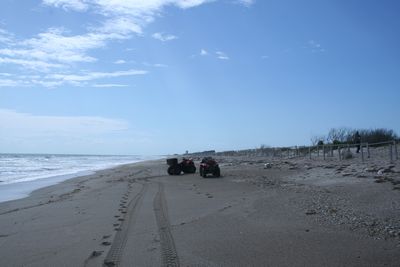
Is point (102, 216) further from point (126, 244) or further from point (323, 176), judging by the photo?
point (323, 176)

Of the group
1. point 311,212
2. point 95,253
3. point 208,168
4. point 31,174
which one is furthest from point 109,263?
point 31,174

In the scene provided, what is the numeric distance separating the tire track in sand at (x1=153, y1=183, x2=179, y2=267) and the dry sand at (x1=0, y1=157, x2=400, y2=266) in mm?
16

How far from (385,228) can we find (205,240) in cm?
316

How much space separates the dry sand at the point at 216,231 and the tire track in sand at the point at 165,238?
16mm

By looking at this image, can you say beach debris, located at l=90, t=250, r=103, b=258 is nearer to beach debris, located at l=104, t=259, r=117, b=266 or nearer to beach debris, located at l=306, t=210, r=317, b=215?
beach debris, located at l=104, t=259, r=117, b=266

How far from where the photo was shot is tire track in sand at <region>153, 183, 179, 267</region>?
21.3 ft

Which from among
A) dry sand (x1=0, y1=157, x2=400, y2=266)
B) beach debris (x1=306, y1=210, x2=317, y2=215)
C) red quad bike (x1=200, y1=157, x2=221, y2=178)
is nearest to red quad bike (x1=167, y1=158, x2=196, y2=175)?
red quad bike (x1=200, y1=157, x2=221, y2=178)

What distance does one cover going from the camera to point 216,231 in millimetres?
8445

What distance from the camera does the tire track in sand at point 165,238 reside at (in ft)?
21.3

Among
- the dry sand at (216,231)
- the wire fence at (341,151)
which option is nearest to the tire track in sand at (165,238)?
the dry sand at (216,231)

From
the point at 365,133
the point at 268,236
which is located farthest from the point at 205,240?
the point at 365,133

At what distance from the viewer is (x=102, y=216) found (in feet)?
35.9

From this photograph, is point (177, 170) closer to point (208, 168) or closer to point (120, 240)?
point (208, 168)

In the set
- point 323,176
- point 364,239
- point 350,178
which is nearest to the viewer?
point 364,239
